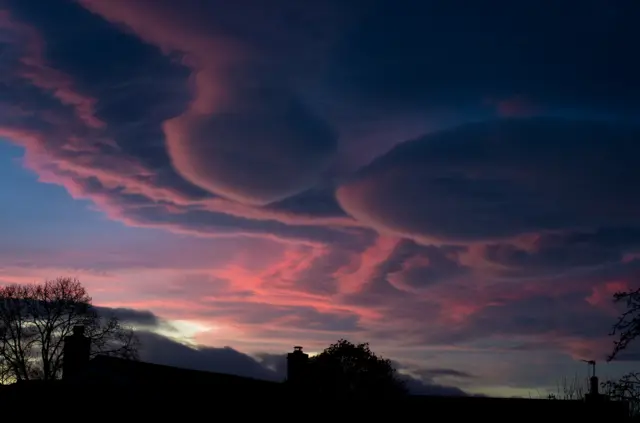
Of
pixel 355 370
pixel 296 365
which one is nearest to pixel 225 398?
pixel 296 365

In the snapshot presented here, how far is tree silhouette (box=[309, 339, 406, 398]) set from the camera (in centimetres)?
6981

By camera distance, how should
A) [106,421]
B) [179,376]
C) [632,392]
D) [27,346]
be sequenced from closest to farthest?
[632,392] < [106,421] < [179,376] < [27,346]

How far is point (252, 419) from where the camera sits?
96.5 feet

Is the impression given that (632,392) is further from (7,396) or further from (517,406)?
(7,396)

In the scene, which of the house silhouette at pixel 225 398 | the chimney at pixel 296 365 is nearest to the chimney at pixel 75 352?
the house silhouette at pixel 225 398

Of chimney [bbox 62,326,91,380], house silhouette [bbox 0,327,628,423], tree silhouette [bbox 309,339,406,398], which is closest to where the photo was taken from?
house silhouette [bbox 0,327,628,423]

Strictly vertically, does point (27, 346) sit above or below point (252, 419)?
above

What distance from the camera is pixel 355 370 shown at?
71875 millimetres

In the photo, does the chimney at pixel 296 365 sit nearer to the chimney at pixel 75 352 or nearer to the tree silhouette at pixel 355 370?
the chimney at pixel 75 352

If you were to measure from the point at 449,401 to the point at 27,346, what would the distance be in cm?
4423

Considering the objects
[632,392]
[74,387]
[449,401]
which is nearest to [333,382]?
[449,401]

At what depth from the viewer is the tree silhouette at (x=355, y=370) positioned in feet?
229

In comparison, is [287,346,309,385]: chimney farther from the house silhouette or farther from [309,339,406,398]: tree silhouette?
[309,339,406,398]: tree silhouette

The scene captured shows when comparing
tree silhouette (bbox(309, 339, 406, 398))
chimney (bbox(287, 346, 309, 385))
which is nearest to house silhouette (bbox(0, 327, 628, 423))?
chimney (bbox(287, 346, 309, 385))
